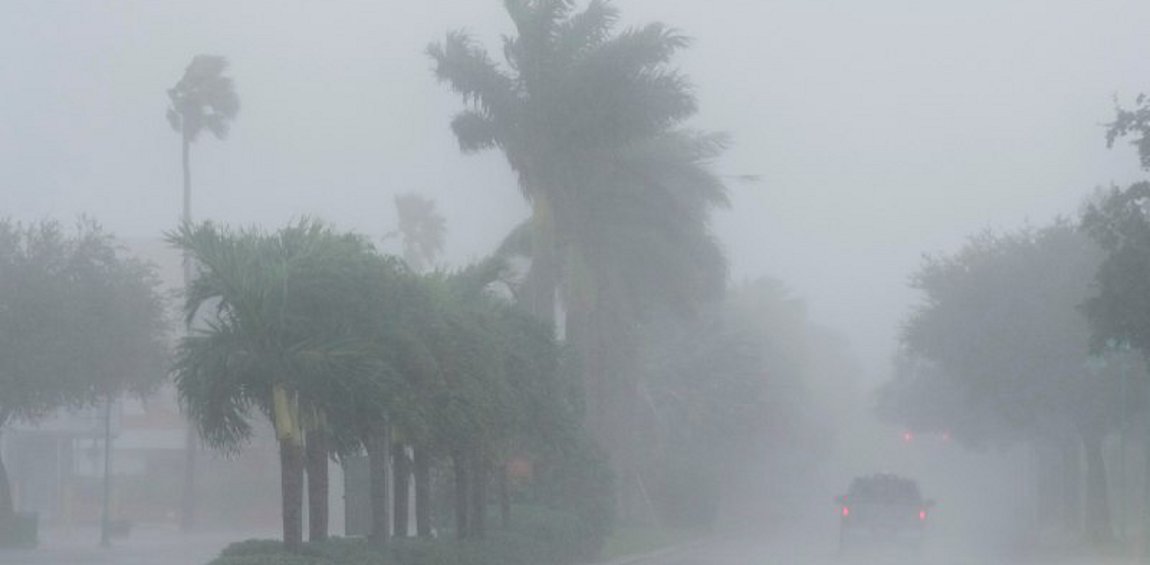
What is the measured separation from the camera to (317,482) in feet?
74.2

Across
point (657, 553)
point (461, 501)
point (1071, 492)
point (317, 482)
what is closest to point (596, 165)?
point (657, 553)

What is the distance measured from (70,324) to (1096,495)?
1106 inches

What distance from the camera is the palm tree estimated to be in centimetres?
3875

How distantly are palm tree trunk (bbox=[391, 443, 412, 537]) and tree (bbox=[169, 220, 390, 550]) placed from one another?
494 centimetres

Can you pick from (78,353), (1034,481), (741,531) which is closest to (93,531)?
(78,353)

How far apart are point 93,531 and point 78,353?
1610cm

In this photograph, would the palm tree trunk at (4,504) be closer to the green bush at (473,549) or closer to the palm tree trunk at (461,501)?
Result: the green bush at (473,549)

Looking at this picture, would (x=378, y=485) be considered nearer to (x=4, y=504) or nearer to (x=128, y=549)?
(x=128, y=549)

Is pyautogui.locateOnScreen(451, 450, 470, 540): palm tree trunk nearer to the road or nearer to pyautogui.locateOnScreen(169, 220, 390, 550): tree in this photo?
pyautogui.locateOnScreen(169, 220, 390, 550): tree

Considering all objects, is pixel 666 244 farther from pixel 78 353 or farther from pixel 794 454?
pixel 794 454

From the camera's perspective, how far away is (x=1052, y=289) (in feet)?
165

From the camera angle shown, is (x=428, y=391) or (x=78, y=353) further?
(x=78, y=353)

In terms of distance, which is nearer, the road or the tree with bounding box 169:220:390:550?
the tree with bounding box 169:220:390:550

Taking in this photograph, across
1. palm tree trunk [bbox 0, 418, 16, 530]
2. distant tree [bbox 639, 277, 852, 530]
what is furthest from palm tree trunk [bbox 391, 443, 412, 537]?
distant tree [bbox 639, 277, 852, 530]
